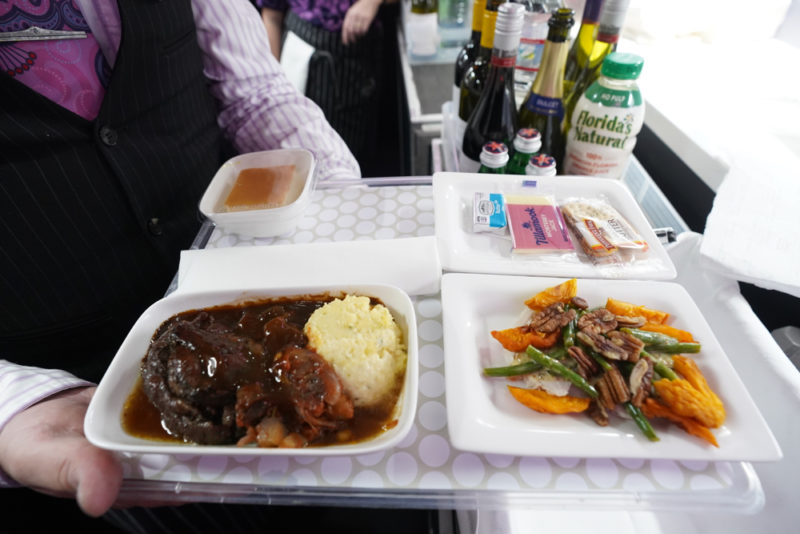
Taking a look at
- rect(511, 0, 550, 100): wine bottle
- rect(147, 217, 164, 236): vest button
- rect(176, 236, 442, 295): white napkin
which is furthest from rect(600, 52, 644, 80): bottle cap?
rect(147, 217, 164, 236): vest button

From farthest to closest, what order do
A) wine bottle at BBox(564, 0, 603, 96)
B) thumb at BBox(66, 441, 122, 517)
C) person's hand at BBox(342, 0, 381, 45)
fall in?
1. person's hand at BBox(342, 0, 381, 45)
2. wine bottle at BBox(564, 0, 603, 96)
3. thumb at BBox(66, 441, 122, 517)

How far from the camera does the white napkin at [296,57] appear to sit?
2.95 meters

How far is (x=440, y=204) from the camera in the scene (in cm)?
125

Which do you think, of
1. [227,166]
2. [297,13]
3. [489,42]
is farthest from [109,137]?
[297,13]

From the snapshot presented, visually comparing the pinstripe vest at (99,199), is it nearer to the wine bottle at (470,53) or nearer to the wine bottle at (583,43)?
the wine bottle at (470,53)

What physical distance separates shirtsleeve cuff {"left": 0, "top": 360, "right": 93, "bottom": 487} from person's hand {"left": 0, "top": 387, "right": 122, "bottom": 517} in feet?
0.05

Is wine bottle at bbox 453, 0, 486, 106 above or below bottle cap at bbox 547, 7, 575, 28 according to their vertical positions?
below

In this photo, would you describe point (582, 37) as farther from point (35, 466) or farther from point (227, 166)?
point (35, 466)

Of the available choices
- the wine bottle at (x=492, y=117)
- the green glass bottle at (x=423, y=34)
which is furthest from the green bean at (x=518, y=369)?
the green glass bottle at (x=423, y=34)

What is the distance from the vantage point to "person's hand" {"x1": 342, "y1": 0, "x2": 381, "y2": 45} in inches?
111

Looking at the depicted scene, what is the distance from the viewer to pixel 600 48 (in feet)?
4.80

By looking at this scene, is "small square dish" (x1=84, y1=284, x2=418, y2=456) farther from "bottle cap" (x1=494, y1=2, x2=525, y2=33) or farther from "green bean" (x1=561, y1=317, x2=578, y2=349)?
"bottle cap" (x1=494, y1=2, x2=525, y2=33)

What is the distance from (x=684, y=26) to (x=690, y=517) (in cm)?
232

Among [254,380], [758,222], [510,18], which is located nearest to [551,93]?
[510,18]
